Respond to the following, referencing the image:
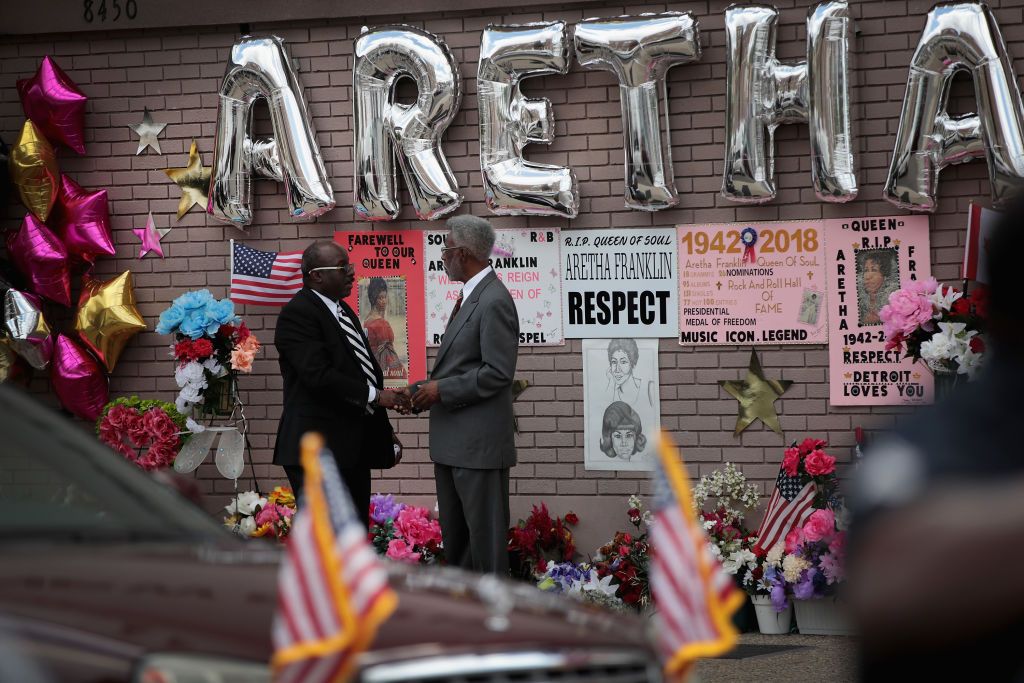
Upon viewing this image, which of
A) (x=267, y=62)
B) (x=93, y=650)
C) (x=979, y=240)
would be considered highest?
(x=267, y=62)

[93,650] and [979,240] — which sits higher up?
[979,240]

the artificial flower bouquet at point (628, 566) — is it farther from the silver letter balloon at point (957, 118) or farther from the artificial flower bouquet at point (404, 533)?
the silver letter balloon at point (957, 118)

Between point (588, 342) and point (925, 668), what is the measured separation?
19.7 feet

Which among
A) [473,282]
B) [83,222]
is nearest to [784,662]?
[473,282]

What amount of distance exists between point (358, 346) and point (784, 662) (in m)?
2.51

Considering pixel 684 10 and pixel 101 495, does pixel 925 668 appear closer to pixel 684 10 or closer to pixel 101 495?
pixel 101 495

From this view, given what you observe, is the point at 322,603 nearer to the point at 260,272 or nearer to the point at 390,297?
the point at 390,297

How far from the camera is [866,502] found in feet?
5.41

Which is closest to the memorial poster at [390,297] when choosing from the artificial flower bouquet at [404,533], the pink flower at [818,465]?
the artificial flower bouquet at [404,533]

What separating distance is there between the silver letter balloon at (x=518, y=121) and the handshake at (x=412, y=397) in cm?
154

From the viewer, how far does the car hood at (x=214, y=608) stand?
2408mm

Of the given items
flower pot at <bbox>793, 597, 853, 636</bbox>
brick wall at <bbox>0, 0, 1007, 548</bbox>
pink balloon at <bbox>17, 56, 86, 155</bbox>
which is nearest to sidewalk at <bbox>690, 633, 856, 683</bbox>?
flower pot at <bbox>793, 597, 853, 636</bbox>

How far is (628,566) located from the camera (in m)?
6.89

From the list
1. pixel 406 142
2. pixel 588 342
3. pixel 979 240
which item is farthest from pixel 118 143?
pixel 979 240
